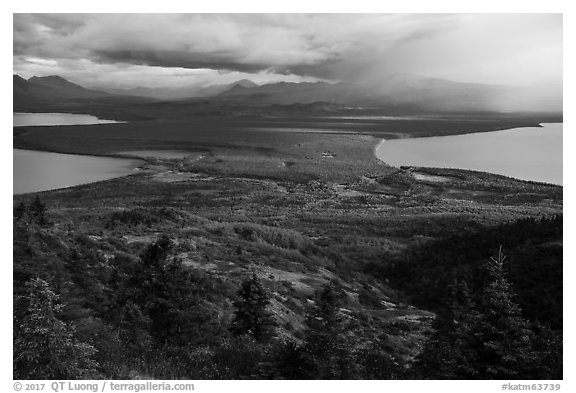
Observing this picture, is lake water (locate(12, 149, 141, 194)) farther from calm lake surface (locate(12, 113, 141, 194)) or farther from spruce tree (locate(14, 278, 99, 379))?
spruce tree (locate(14, 278, 99, 379))

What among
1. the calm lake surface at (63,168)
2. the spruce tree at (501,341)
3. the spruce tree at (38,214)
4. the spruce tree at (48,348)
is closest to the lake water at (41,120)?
the calm lake surface at (63,168)

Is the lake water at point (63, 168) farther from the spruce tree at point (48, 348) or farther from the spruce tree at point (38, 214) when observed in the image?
the spruce tree at point (48, 348)

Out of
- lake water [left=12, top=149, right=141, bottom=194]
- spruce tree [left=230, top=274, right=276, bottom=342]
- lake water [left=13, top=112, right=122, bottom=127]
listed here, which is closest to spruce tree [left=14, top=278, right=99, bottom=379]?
spruce tree [left=230, top=274, right=276, bottom=342]

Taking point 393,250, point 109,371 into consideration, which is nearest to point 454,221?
point 393,250

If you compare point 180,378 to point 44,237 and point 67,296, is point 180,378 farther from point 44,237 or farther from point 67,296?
point 44,237

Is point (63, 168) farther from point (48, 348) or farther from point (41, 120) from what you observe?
point (41, 120)

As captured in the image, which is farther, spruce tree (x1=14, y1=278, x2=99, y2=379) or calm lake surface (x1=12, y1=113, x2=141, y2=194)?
calm lake surface (x1=12, y1=113, x2=141, y2=194)
